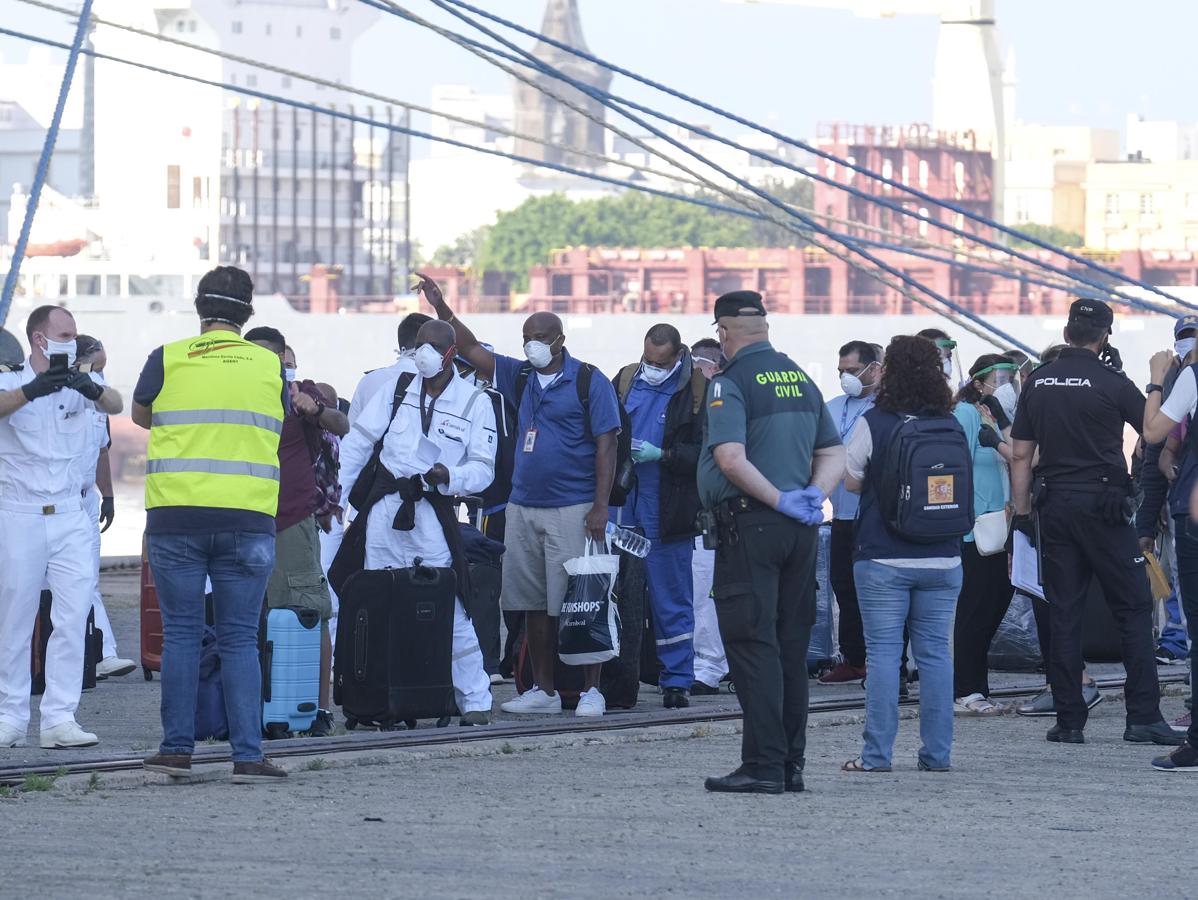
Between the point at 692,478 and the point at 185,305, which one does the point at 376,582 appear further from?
the point at 185,305

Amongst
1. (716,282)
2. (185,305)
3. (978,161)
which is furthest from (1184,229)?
(185,305)

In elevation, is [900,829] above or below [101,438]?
below

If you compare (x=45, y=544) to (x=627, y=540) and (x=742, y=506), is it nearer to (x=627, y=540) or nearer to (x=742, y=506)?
(x=627, y=540)

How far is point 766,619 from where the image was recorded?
543 centimetres

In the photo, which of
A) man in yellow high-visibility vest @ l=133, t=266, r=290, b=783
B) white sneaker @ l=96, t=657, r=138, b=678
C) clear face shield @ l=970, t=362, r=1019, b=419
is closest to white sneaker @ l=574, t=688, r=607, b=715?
man in yellow high-visibility vest @ l=133, t=266, r=290, b=783

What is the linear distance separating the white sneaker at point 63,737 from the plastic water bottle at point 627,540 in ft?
6.30

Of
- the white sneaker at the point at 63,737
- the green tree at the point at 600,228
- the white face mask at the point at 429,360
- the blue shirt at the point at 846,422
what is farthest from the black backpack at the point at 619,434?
the green tree at the point at 600,228

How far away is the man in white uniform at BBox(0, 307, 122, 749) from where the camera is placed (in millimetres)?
6305

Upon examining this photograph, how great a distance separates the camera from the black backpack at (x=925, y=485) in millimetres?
5793

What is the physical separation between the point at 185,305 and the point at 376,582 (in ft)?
188

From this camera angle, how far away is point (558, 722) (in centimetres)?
702

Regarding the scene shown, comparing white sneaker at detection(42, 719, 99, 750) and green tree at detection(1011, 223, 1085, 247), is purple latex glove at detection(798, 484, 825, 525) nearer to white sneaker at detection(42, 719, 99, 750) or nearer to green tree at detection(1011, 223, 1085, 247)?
white sneaker at detection(42, 719, 99, 750)

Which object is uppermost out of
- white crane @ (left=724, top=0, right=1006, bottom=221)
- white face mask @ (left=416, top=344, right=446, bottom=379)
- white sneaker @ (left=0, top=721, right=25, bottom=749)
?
white crane @ (left=724, top=0, right=1006, bottom=221)

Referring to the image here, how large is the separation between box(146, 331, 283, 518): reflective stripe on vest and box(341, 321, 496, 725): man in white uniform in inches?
44.7
